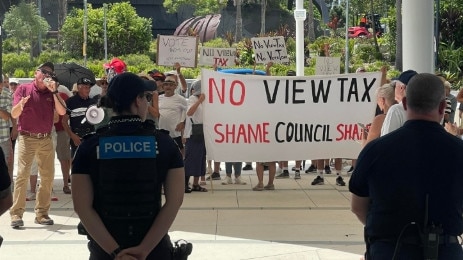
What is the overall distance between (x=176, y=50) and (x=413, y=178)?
1328 cm

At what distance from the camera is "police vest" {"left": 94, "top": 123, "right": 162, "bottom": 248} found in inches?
186

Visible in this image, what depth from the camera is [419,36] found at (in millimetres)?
11562

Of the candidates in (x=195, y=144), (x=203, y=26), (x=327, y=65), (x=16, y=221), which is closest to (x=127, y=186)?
(x=16, y=221)

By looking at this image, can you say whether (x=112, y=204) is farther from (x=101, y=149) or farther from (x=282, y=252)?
(x=282, y=252)

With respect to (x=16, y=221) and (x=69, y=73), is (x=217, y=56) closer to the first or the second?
(x=69, y=73)

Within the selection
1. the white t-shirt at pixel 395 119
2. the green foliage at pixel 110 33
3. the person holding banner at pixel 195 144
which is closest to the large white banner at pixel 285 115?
the person holding banner at pixel 195 144

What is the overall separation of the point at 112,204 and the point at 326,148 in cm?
926

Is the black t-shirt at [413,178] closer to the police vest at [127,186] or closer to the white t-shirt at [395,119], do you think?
the police vest at [127,186]

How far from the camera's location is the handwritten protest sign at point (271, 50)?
18078mm

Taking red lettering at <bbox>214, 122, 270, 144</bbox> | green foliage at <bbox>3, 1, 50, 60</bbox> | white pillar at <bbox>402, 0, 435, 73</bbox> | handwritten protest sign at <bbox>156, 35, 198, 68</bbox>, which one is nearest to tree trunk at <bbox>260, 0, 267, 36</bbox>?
green foliage at <bbox>3, 1, 50, 60</bbox>

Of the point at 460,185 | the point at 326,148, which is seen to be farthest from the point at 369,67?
the point at 460,185

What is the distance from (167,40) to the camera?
1761 cm

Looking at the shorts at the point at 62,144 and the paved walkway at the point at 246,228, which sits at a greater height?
the shorts at the point at 62,144

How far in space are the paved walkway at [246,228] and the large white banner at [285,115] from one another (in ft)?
2.05
